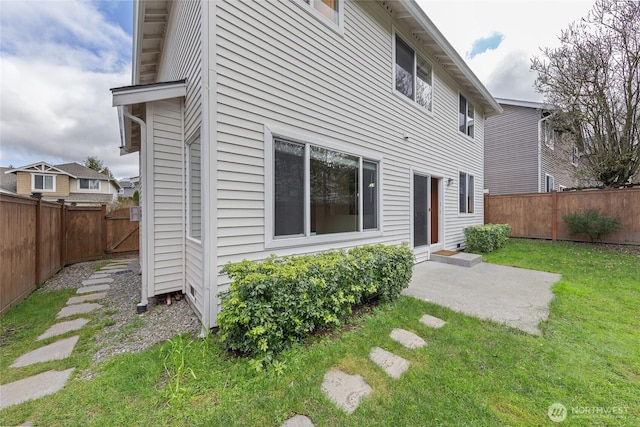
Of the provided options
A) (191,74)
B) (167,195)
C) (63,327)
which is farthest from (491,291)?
(63,327)

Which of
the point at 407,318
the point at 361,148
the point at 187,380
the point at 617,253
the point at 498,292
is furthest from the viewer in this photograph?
the point at 617,253

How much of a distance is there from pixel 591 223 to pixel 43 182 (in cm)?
3702

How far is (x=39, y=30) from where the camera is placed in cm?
625

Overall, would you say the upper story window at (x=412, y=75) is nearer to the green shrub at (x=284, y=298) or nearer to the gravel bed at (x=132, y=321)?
the green shrub at (x=284, y=298)

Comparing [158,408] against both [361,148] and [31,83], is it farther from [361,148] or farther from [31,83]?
[31,83]

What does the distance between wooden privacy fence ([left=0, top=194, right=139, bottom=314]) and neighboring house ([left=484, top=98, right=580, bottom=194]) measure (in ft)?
57.2

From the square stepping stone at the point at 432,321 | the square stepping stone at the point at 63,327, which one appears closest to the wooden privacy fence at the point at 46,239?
the square stepping stone at the point at 63,327

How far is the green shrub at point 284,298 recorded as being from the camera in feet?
8.22

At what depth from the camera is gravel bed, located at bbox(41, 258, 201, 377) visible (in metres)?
3.01

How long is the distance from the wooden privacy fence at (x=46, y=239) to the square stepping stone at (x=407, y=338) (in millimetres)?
5538

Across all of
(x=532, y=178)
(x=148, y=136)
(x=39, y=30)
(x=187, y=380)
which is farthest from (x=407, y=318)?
(x=532, y=178)

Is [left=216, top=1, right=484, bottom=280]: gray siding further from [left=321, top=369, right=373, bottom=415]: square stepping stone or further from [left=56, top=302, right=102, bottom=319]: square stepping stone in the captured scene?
[left=56, top=302, right=102, bottom=319]: square stepping stone

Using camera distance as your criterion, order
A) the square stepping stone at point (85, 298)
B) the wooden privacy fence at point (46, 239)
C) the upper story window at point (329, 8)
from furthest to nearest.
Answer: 1. the square stepping stone at point (85, 298)
2. the upper story window at point (329, 8)
3. the wooden privacy fence at point (46, 239)

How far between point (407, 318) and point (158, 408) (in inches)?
112
